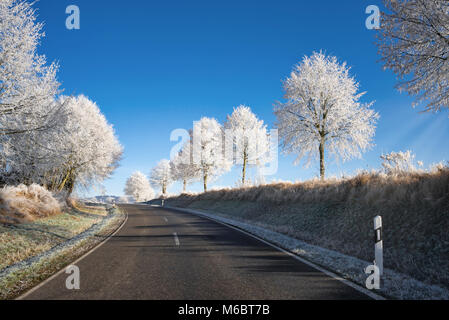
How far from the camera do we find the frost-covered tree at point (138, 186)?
260 feet

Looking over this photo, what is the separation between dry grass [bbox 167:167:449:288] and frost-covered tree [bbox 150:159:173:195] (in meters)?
48.6

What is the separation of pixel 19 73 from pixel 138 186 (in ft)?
240

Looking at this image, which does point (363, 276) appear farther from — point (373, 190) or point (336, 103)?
point (336, 103)

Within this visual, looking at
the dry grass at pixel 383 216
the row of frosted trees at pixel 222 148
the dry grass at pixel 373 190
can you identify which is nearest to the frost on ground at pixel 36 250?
the dry grass at pixel 383 216

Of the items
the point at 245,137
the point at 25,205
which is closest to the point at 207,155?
the point at 245,137

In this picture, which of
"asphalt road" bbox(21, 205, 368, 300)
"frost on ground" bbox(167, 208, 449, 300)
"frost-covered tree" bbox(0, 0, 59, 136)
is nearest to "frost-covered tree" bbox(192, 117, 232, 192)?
"frost-covered tree" bbox(0, 0, 59, 136)

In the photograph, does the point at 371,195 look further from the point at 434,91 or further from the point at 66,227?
the point at 66,227

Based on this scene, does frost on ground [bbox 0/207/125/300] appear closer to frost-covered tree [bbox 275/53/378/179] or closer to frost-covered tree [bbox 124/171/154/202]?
frost-covered tree [bbox 275/53/378/179]

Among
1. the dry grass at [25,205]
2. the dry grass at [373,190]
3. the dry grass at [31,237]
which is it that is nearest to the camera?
the dry grass at [373,190]

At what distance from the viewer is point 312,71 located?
752 inches

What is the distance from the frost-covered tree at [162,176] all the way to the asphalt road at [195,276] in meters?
53.5

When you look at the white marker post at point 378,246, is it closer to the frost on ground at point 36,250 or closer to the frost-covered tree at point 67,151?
the frost on ground at point 36,250
